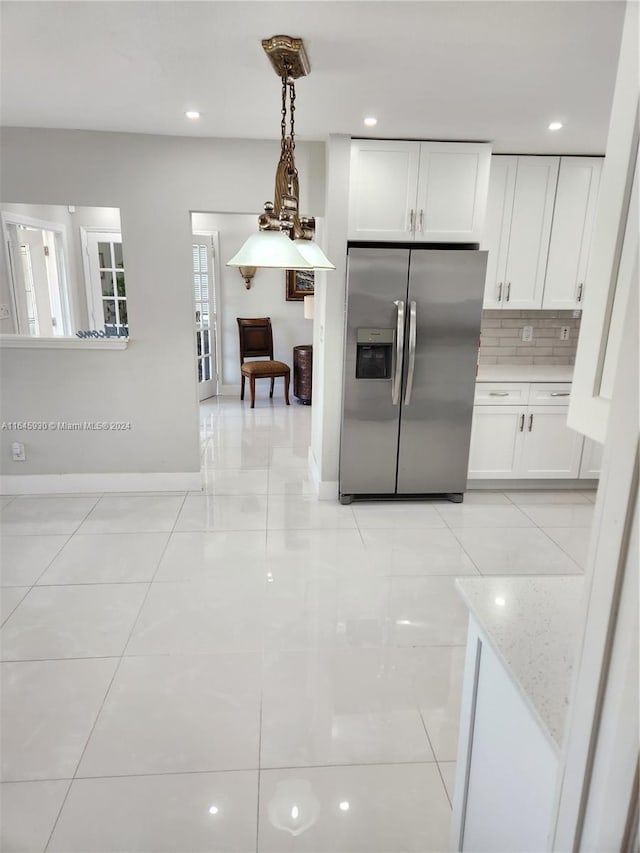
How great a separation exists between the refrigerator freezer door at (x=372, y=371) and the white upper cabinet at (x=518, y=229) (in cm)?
89

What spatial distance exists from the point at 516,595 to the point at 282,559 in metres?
1.98

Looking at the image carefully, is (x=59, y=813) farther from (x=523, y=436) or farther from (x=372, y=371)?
(x=523, y=436)

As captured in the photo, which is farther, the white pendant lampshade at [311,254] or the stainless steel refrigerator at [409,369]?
the stainless steel refrigerator at [409,369]

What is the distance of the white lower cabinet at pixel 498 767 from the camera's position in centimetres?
97

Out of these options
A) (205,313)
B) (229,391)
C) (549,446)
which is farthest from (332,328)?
(229,391)

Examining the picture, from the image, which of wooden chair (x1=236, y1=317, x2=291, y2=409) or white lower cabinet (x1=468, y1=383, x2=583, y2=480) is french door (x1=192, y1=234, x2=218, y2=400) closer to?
wooden chair (x1=236, y1=317, x2=291, y2=409)

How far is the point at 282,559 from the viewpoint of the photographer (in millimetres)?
3109

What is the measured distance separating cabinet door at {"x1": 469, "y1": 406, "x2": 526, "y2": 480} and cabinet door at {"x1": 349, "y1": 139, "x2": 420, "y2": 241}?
4.72 feet

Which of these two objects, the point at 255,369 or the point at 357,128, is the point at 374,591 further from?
the point at 255,369

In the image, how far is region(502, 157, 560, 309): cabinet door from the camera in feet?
12.4

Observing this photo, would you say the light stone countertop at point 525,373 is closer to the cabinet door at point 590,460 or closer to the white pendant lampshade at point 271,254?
the cabinet door at point 590,460

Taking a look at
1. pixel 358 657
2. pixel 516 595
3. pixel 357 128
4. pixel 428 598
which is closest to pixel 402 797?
pixel 358 657

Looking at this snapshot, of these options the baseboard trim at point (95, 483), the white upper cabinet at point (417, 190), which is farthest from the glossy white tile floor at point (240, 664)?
the white upper cabinet at point (417, 190)

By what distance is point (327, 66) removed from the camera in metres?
2.26
